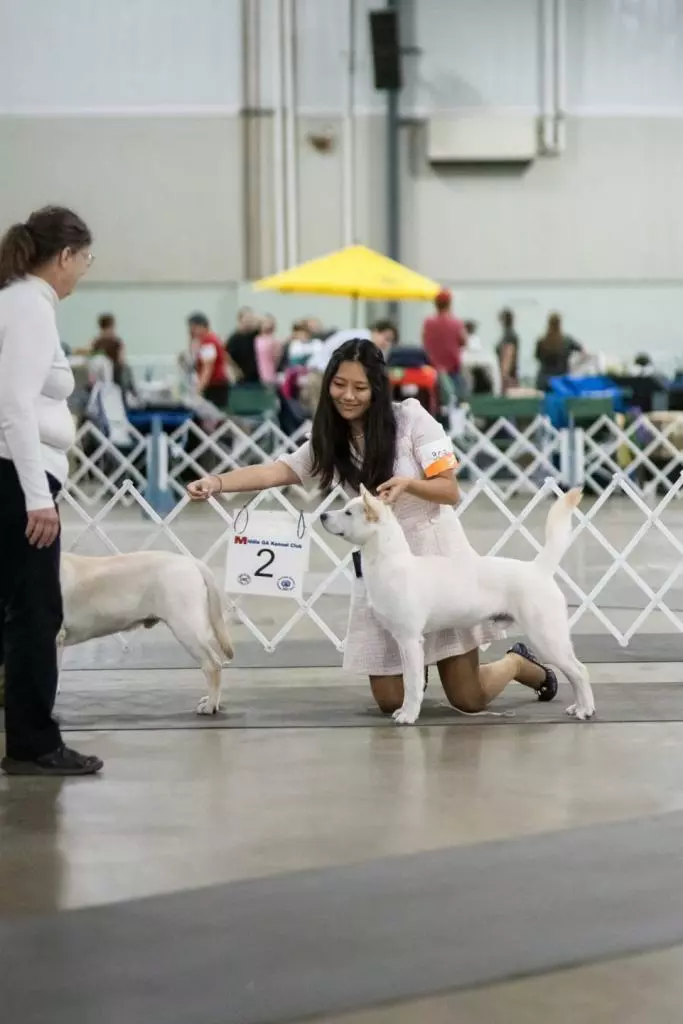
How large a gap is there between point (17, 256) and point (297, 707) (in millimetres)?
1418

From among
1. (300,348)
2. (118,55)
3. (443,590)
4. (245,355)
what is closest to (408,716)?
(443,590)

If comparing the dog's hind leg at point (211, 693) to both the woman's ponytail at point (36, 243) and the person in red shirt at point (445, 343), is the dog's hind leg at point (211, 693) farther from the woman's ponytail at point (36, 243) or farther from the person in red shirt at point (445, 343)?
the person in red shirt at point (445, 343)

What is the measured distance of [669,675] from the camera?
4.54 m

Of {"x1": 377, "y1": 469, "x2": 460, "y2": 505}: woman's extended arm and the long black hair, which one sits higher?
the long black hair

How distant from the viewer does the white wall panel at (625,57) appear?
1571cm

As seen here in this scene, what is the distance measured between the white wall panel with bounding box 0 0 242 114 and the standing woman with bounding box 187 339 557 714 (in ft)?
40.3

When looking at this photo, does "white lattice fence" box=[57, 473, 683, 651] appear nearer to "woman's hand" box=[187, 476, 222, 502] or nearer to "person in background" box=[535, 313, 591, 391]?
"woman's hand" box=[187, 476, 222, 502]

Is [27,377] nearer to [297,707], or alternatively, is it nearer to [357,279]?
[297,707]

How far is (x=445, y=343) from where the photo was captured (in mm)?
11812

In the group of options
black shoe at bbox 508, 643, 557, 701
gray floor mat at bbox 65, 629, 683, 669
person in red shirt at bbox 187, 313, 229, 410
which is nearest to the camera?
black shoe at bbox 508, 643, 557, 701

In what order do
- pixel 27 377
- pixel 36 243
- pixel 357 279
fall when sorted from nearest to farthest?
pixel 27 377 < pixel 36 243 < pixel 357 279

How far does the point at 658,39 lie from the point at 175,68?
14.8ft

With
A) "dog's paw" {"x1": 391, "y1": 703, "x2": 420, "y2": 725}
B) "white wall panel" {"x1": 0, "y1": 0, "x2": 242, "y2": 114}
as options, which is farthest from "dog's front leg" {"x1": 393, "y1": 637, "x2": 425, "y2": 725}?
"white wall panel" {"x1": 0, "y1": 0, "x2": 242, "y2": 114}

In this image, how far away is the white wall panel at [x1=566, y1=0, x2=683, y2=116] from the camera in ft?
51.5
